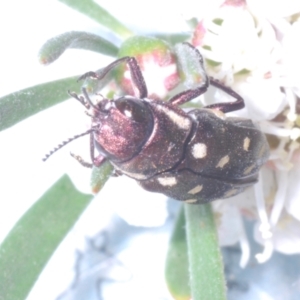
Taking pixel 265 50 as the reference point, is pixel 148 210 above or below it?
below

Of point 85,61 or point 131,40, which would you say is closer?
point 131,40

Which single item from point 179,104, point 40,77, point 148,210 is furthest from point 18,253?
point 40,77

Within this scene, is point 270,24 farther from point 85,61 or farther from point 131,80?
point 85,61

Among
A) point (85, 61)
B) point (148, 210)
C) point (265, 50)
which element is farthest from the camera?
point (85, 61)

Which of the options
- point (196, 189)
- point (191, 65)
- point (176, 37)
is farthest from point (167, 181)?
point (176, 37)

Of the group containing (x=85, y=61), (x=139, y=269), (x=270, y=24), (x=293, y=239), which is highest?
(x=270, y=24)

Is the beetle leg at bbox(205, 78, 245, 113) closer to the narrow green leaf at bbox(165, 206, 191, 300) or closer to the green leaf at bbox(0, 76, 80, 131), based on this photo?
the green leaf at bbox(0, 76, 80, 131)

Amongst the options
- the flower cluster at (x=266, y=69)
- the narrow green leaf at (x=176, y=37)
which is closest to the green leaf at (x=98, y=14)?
the narrow green leaf at (x=176, y=37)
